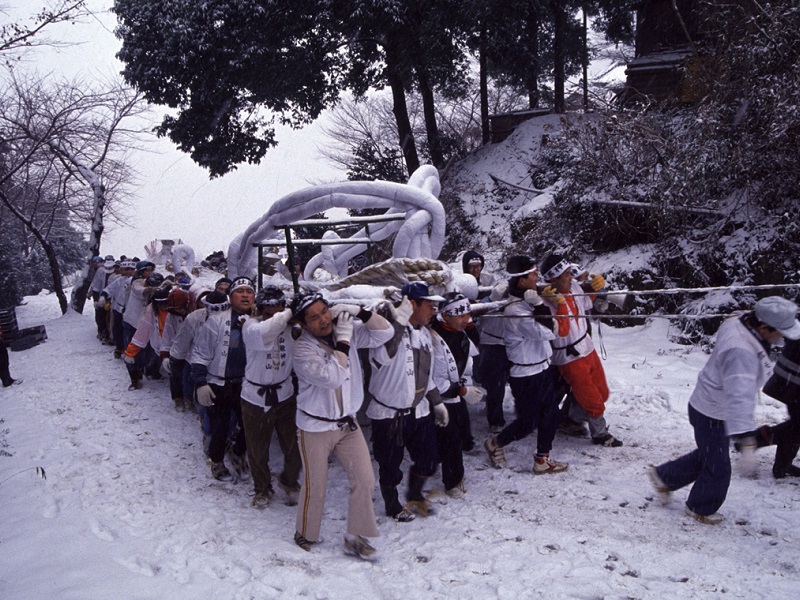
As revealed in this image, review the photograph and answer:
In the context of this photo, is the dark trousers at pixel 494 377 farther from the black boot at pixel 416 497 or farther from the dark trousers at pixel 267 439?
the dark trousers at pixel 267 439

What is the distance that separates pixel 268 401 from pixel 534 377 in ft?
7.55

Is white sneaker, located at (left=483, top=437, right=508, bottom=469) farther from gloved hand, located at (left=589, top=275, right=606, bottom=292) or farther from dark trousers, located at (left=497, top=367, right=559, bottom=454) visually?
gloved hand, located at (left=589, top=275, right=606, bottom=292)

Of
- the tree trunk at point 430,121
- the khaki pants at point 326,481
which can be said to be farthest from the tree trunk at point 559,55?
the khaki pants at point 326,481

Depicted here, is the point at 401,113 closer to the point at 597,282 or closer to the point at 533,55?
the point at 533,55

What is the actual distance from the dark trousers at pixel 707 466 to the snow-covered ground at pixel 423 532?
0.17 meters

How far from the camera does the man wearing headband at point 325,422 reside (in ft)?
13.3

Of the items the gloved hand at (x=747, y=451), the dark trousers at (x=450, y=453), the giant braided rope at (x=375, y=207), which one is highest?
the giant braided rope at (x=375, y=207)

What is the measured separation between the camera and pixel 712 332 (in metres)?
8.74

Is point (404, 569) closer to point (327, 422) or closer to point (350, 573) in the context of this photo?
point (350, 573)

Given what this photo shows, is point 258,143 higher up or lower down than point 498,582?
higher up

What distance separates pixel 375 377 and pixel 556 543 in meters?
1.71

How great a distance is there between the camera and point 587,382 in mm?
5520

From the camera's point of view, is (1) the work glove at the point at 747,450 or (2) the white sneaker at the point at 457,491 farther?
(2) the white sneaker at the point at 457,491

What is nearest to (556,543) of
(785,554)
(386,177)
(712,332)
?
(785,554)
